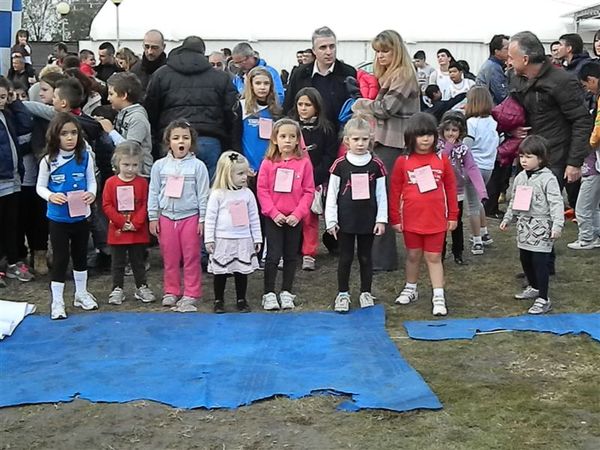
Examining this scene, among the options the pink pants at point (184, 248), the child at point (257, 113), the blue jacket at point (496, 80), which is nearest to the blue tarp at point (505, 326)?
the pink pants at point (184, 248)

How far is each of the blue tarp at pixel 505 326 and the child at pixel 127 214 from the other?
6.70ft

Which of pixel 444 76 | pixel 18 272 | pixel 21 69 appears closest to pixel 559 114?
pixel 18 272

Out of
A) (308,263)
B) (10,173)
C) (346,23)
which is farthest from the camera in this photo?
(346,23)

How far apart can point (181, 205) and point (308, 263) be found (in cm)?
157

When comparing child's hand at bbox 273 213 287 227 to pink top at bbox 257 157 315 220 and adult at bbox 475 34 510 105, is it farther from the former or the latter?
adult at bbox 475 34 510 105

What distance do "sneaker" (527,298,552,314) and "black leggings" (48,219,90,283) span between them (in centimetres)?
312

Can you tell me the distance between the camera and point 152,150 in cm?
712

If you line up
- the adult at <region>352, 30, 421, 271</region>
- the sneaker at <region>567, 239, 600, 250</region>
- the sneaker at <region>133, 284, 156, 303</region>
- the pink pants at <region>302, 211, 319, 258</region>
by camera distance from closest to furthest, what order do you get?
the sneaker at <region>133, 284, 156, 303</region>, the adult at <region>352, 30, 421, 271</region>, the pink pants at <region>302, 211, 319, 258</region>, the sneaker at <region>567, 239, 600, 250</region>

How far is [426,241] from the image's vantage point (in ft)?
20.1

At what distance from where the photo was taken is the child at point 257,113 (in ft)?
22.8

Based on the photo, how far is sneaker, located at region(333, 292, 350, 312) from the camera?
6.04 meters

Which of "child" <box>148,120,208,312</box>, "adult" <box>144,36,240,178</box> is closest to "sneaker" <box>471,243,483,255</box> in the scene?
"adult" <box>144,36,240,178</box>

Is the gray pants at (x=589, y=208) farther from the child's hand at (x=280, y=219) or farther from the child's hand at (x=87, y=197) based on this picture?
the child's hand at (x=87, y=197)

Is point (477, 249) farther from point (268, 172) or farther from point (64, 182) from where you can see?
point (64, 182)
